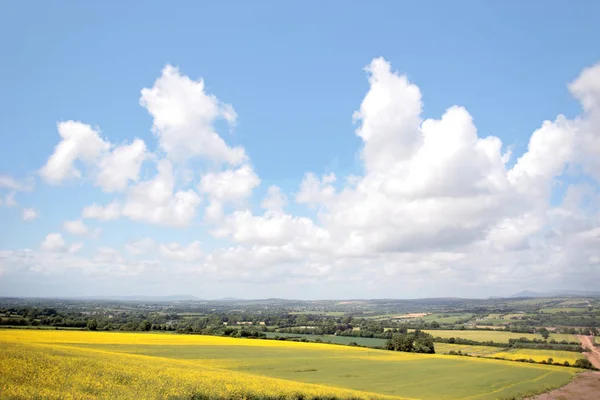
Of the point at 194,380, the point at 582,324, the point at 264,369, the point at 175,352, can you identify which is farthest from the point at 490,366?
the point at 582,324

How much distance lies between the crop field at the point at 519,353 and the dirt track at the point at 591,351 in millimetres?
2082

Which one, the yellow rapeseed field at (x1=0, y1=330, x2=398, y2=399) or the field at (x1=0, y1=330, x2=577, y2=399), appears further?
the field at (x1=0, y1=330, x2=577, y2=399)

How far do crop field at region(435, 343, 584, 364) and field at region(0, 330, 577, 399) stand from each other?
46.9 feet

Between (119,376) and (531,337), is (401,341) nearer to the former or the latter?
(531,337)

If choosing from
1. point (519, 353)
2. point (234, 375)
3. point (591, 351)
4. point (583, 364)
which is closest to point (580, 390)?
point (583, 364)

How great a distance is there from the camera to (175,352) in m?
54.0

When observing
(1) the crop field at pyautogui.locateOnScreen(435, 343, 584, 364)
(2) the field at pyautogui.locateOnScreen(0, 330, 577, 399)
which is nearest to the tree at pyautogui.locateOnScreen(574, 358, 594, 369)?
(1) the crop field at pyautogui.locateOnScreen(435, 343, 584, 364)

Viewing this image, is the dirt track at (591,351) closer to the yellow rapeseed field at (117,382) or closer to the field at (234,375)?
the field at (234,375)

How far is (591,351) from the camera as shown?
9088 centimetres

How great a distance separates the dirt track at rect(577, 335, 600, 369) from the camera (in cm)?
7793

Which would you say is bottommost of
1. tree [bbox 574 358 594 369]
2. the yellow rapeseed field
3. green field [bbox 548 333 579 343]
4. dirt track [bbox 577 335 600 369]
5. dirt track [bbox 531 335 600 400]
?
green field [bbox 548 333 579 343]

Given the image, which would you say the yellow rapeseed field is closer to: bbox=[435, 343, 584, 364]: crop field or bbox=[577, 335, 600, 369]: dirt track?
bbox=[435, 343, 584, 364]: crop field

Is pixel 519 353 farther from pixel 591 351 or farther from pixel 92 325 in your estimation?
pixel 92 325

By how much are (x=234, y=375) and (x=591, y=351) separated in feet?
312
